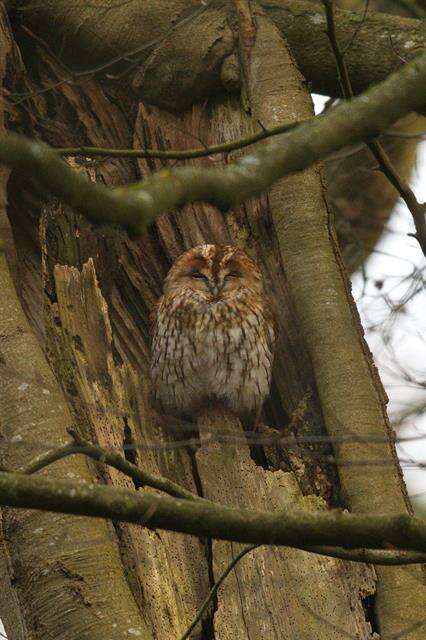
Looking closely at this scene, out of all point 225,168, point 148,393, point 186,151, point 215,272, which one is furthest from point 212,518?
point 215,272

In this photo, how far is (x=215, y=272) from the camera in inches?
208

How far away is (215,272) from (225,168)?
9.71 feet

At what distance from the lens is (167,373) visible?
5.12 meters

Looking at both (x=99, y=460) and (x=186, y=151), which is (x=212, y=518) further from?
(x=186, y=151)

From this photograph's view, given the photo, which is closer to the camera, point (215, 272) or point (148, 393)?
point (148, 393)

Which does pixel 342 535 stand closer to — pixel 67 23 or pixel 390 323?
pixel 390 323

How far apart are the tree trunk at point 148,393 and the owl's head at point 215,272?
15cm

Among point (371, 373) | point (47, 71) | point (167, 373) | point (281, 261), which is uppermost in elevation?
point (47, 71)

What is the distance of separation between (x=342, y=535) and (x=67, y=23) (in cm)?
449

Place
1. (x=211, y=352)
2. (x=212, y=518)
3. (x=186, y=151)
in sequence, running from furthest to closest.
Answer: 1. (x=211, y=352)
2. (x=186, y=151)
3. (x=212, y=518)

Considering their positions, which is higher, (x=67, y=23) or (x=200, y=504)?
(x=67, y=23)

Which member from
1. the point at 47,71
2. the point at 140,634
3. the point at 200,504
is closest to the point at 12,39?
the point at 47,71

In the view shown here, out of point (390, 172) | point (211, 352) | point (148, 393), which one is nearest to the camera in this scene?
point (390, 172)

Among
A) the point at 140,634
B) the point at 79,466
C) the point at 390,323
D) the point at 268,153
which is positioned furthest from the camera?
the point at 390,323
